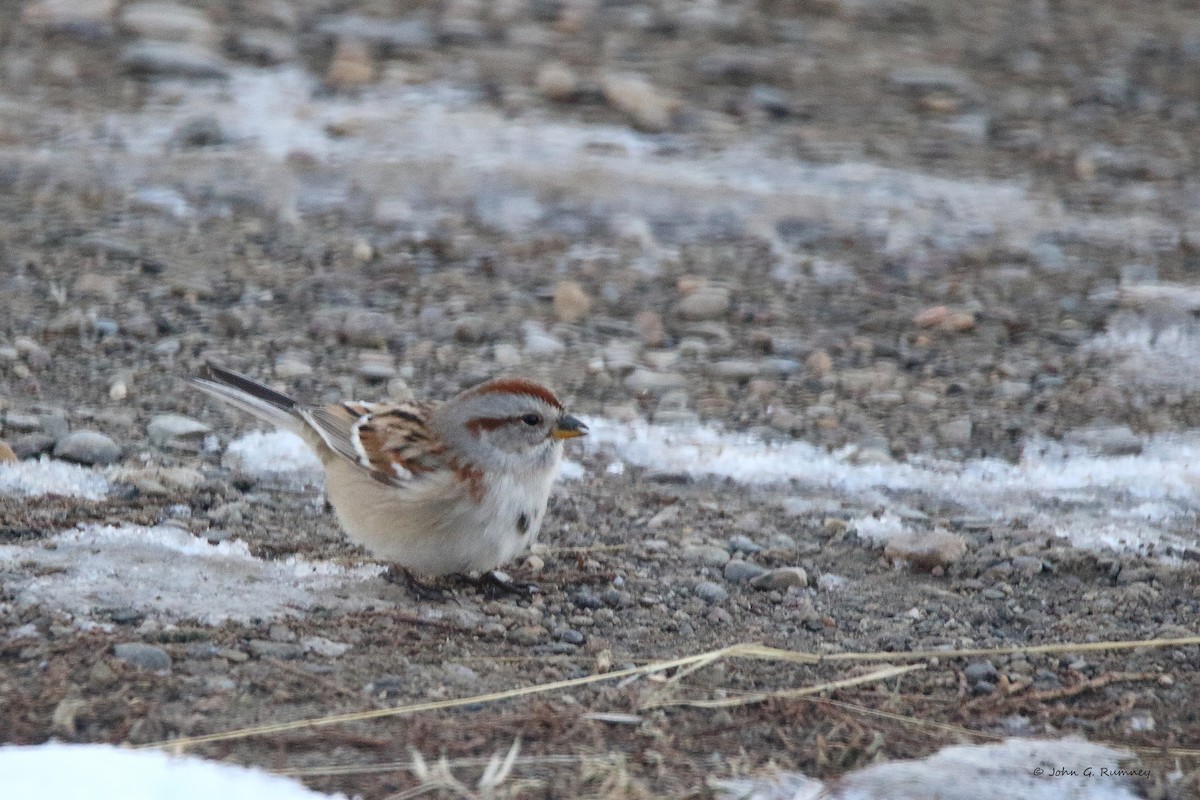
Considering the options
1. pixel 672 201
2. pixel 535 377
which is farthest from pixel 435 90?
pixel 535 377

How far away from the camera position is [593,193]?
8633mm

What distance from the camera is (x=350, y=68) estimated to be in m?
9.93

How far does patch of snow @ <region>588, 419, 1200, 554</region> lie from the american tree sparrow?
1.06 m

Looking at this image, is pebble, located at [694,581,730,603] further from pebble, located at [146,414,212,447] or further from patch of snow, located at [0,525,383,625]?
pebble, located at [146,414,212,447]

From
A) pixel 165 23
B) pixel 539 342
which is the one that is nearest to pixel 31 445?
pixel 539 342

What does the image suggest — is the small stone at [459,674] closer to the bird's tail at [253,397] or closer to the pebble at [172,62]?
the bird's tail at [253,397]

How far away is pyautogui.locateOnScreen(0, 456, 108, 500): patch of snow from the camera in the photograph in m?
5.23

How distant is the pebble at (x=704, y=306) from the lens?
748 centimetres

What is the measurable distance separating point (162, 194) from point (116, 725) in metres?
5.12

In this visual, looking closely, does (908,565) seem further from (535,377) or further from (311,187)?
(311,187)

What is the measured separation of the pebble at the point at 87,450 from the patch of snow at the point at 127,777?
2215 mm

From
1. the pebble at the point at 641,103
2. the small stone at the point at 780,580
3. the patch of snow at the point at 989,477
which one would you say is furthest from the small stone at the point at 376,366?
the pebble at the point at 641,103

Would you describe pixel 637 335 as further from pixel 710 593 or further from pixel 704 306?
pixel 710 593

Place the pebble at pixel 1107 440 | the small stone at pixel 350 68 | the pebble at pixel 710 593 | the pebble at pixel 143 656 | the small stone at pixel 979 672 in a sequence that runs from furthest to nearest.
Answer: the small stone at pixel 350 68, the pebble at pixel 1107 440, the pebble at pixel 710 593, the small stone at pixel 979 672, the pebble at pixel 143 656
